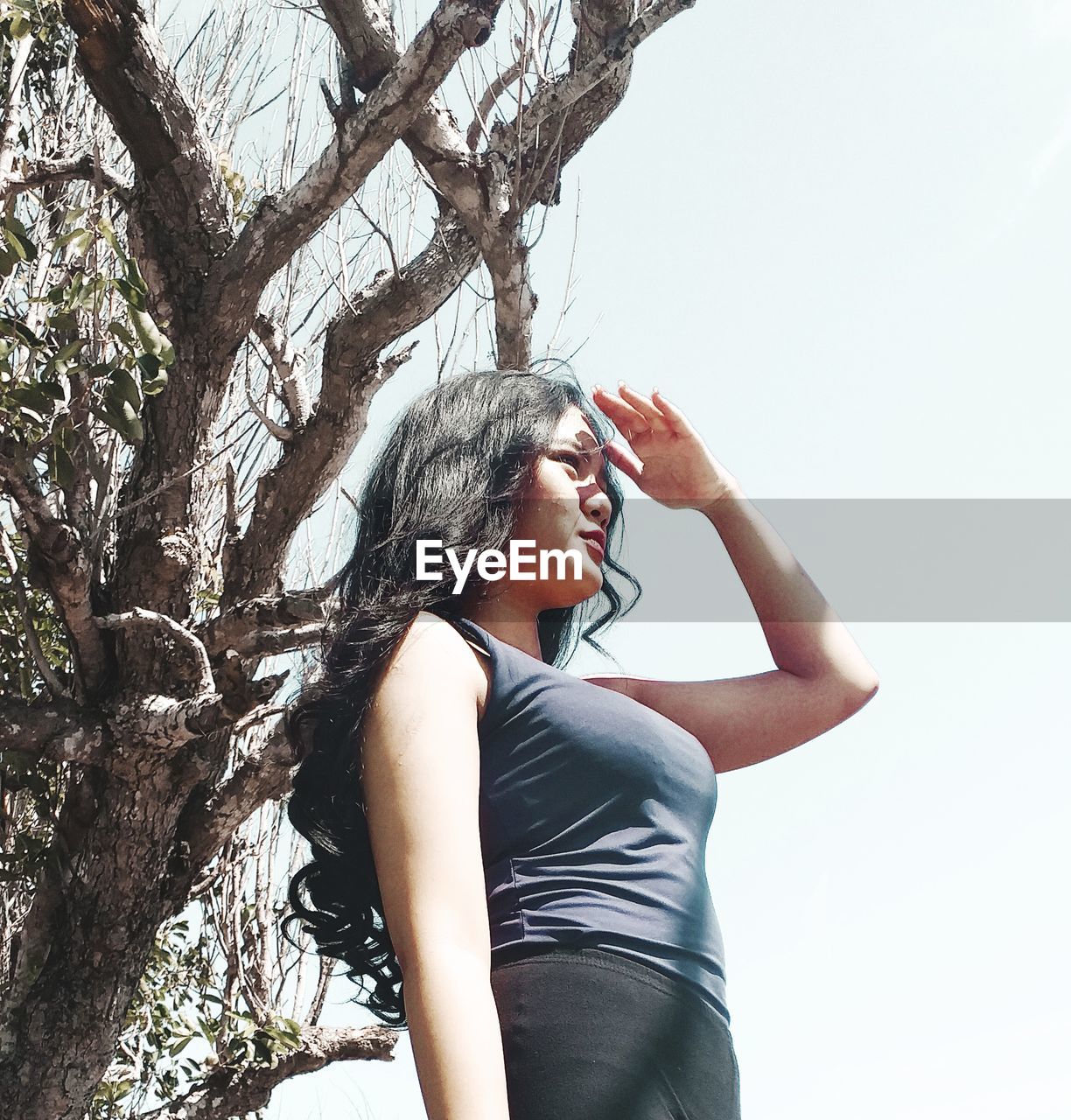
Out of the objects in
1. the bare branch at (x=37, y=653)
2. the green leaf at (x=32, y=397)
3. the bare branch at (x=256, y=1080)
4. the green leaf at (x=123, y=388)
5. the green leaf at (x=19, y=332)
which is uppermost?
the green leaf at (x=19, y=332)

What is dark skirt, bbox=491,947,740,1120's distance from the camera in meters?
0.82

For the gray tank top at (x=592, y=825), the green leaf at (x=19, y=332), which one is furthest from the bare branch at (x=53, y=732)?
the gray tank top at (x=592, y=825)

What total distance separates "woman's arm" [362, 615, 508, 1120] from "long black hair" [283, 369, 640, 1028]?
0.06 m

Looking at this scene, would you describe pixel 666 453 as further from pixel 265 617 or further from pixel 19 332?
pixel 265 617

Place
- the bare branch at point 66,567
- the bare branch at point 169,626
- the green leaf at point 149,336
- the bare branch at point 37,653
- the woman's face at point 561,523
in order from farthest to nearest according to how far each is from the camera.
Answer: the bare branch at point 37,653 → the bare branch at point 169,626 → the bare branch at point 66,567 → the green leaf at point 149,336 → the woman's face at point 561,523

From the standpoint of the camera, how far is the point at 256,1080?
12.2 ft

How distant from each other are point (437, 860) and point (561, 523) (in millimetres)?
447

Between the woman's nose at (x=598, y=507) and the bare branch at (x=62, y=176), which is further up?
the bare branch at (x=62, y=176)

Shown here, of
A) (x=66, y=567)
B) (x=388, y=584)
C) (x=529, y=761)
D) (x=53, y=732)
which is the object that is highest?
(x=66, y=567)

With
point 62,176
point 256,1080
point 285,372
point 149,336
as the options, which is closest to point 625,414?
point 149,336

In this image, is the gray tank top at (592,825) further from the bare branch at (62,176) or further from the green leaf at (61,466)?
the bare branch at (62,176)

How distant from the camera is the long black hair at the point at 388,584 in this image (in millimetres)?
1073

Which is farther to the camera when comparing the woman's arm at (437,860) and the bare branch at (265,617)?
the bare branch at (265,617)

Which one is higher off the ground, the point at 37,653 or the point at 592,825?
the point at 37,653
